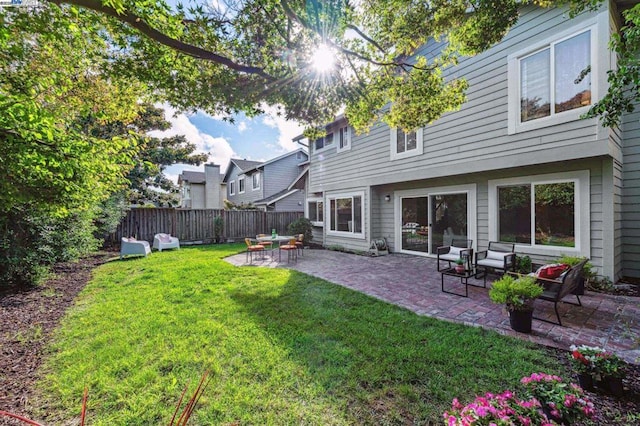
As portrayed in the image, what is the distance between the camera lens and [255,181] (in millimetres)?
21750

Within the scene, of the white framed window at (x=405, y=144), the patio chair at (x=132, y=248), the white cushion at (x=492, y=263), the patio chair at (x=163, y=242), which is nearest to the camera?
the white cushion at (x=492, y=263)

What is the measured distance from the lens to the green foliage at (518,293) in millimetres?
3600

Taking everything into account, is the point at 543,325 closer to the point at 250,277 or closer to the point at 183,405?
the point at 183,405

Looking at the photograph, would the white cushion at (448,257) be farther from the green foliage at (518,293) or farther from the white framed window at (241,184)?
the white framed window at (241,184)

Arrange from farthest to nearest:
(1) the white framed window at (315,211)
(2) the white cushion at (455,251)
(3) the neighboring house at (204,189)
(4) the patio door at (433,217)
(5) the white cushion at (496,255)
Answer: (3) the neighboring house at (204,189)
(1) the white framed window at (315,211)
(4) the patio door at (433,217)
(2) the white cushion at (455,251)
(5) the white cushion at (496,255)

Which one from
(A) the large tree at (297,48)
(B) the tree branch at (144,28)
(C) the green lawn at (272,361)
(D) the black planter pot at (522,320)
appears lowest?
(C) the green lawn at (272,361)

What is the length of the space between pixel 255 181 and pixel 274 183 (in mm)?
2006

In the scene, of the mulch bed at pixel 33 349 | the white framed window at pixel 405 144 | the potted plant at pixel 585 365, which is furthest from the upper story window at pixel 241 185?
the potted plant at pixel 585 365

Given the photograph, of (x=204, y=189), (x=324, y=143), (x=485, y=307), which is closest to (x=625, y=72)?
(x=485, y=307)

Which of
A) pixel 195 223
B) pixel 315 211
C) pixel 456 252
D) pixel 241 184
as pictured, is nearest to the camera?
pixel 456 252

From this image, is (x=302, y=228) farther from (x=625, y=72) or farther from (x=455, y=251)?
(x=625, y=72)

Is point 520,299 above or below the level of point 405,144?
below

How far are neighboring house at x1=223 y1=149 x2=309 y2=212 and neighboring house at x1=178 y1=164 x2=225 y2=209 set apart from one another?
3.13 m

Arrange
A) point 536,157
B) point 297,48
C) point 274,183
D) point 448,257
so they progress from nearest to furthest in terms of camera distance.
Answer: point 297,48, point 536,157, point 448,257, point 274,183
